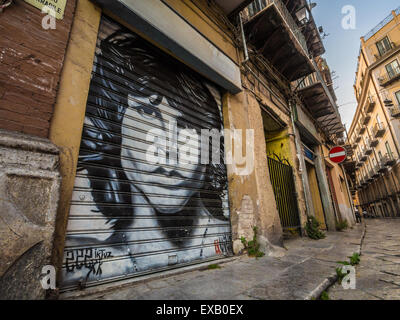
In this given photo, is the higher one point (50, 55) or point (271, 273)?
point (50, 55)

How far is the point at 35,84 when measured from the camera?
5.41ft

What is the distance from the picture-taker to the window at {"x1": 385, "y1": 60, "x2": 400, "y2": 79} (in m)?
20.3

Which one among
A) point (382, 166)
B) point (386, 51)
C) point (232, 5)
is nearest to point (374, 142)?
point (382, 166)

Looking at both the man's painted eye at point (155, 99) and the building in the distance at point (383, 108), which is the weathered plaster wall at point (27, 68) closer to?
the man's painted eye at point (155, 99)

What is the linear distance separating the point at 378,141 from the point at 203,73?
101 feet

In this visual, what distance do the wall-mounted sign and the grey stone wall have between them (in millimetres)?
1301

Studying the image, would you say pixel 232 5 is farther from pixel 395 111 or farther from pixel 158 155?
pixel 395 111

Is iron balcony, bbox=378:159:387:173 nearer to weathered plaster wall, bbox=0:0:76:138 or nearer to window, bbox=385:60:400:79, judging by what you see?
window, bbox=385:60:400:79
